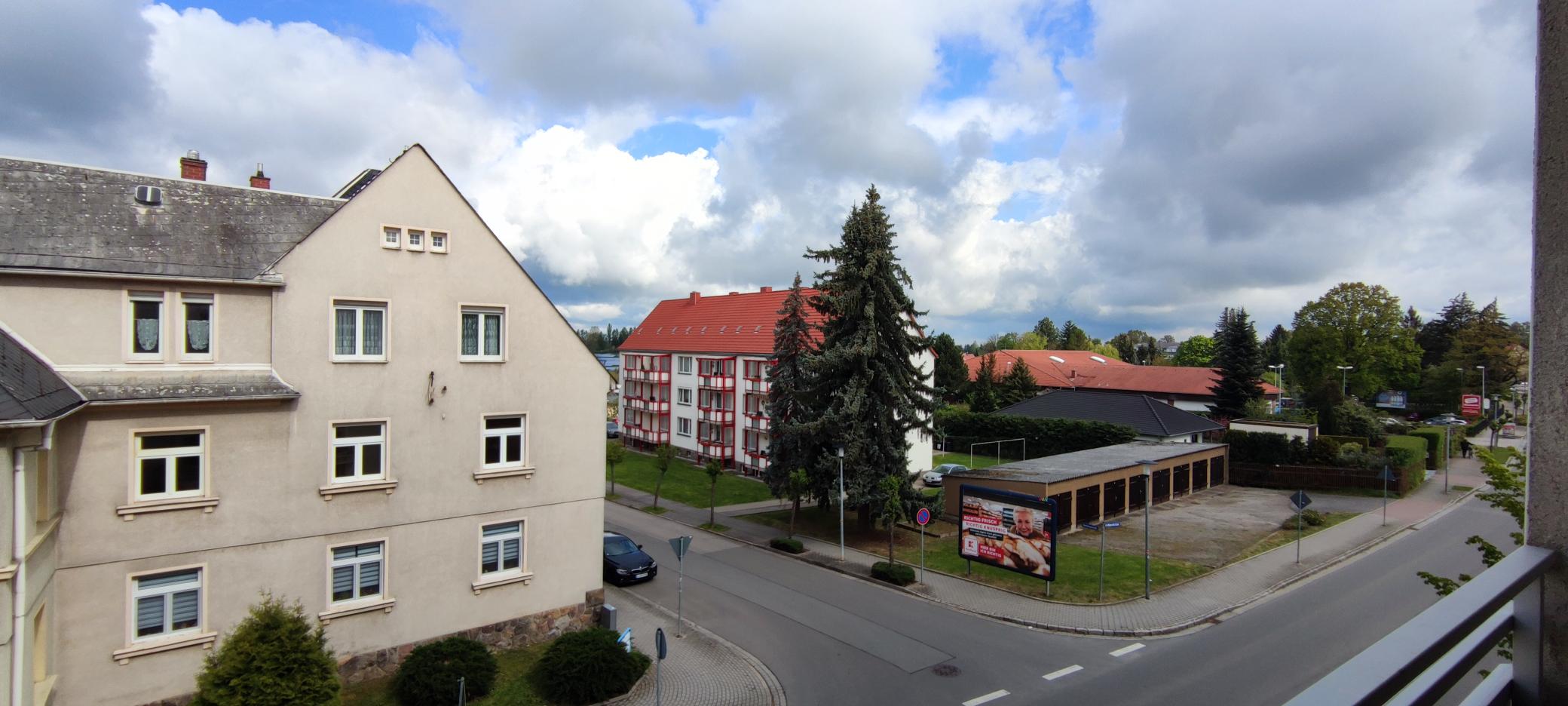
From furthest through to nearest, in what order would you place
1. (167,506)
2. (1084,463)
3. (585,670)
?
(1084,463) → (585,670) → (167,506)

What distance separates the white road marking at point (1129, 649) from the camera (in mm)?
16500

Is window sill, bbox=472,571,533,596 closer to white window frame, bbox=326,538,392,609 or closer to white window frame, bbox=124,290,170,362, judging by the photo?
white window frame, bbox=326,538,392,609

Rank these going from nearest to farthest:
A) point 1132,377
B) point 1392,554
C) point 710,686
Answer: point 710,686 < point 1392,554 < point 1132,377

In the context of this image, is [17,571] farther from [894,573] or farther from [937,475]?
[937,475]

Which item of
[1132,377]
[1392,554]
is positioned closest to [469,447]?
[1392,554]

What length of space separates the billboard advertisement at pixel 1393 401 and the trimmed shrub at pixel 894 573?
264 ft

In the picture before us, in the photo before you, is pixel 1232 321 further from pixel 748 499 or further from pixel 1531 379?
pixel 1531 379

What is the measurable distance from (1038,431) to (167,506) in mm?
43028

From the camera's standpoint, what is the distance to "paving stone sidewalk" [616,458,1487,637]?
1858cm

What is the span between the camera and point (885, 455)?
2573 centimetres

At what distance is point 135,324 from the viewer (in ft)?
40.4

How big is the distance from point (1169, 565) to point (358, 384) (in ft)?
75.1

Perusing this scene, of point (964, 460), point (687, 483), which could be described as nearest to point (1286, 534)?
point (964, 460)

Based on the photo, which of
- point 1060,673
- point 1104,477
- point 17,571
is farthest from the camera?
point 1104,477
